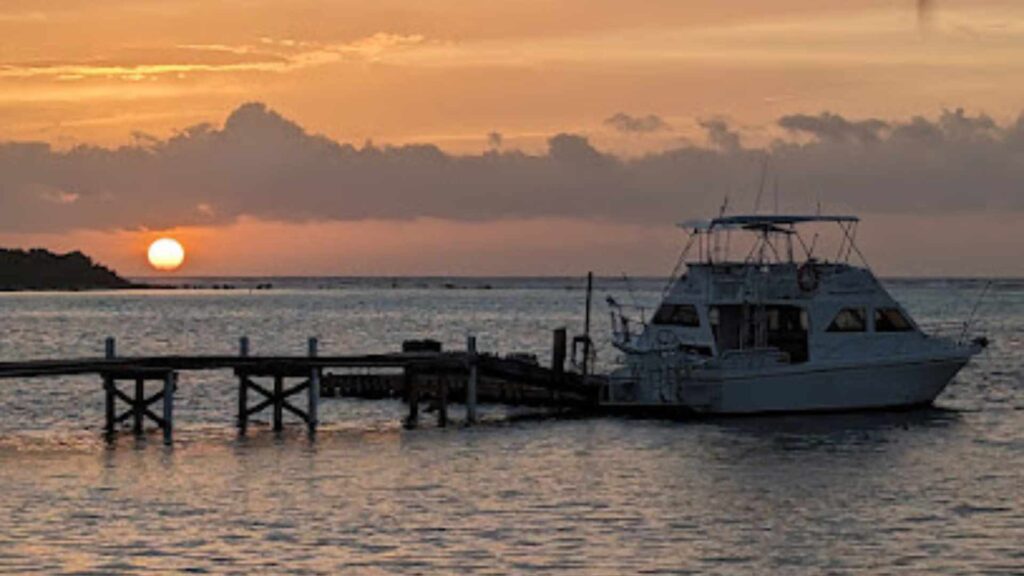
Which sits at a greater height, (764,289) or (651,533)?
(764,289)

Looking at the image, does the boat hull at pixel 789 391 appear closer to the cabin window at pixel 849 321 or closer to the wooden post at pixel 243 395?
the cabin window at pixel 849 321

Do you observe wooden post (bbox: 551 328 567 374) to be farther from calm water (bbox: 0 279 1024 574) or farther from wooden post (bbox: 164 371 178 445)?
wooden post (bbox: 164 371 178 445)

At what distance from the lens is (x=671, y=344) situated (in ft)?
175

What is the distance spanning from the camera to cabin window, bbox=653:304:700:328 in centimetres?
5381

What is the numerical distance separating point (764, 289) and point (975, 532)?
67.6 ft

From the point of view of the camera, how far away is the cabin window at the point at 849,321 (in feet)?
173

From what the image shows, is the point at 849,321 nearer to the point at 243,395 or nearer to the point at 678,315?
the point at 678,315

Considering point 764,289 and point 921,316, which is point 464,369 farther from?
point 921,316

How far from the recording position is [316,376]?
50.1 metres

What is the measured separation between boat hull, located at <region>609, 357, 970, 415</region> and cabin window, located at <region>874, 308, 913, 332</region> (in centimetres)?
97

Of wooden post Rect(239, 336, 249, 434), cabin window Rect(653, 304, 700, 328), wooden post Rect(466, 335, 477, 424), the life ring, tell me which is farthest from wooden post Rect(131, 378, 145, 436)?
the life ring

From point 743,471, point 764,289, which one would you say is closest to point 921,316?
point 764,289

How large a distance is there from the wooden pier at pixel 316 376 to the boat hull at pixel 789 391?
2906 mm

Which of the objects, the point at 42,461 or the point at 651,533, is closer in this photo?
the point at 651,533
